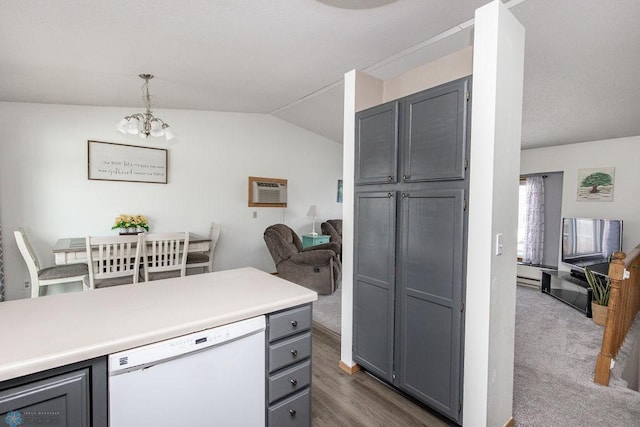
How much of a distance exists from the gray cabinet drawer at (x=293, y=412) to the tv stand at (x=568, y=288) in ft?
12.9

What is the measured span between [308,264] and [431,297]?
2538 mm

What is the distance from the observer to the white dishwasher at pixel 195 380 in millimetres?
1014

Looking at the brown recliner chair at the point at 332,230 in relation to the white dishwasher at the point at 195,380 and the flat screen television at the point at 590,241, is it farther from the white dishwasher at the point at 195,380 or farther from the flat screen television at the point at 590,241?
the white dishwasher at the point at 195,380

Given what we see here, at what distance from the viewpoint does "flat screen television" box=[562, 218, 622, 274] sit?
3908 mm

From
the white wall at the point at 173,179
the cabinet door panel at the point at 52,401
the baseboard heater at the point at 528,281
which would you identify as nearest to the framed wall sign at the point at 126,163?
the white wall at the point at 173,179

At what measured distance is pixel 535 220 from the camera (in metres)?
4.98

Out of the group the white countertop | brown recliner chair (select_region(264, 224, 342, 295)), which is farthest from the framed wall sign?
the white countertop

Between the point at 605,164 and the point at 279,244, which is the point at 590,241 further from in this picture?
the point at 279,244

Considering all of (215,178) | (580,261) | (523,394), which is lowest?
(523,394)

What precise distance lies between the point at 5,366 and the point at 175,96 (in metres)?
3.75

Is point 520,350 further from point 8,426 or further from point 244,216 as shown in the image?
point 244,216

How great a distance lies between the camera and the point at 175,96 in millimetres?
3867

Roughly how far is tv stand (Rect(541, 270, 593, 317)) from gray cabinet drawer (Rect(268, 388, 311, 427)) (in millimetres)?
3918

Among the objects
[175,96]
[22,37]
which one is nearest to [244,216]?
[175,96]
